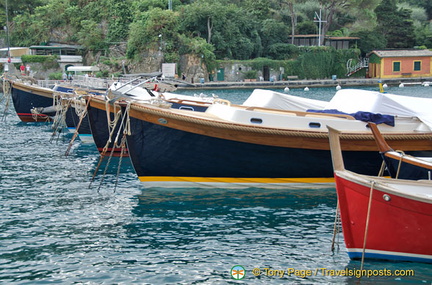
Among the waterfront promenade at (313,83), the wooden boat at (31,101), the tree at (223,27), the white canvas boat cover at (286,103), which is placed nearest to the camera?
the white canvas boat cover at (286,103)

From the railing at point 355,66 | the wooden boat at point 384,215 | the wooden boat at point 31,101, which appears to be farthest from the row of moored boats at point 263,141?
the railing at point 355,66

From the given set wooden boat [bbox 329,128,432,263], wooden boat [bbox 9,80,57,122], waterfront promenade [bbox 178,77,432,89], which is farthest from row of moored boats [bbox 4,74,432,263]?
waterfront promenade [bbox 178,77,432,89]

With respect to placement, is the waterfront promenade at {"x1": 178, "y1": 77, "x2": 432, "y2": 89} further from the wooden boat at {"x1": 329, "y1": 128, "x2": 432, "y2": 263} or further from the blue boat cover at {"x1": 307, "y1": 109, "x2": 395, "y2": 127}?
the wooden boat at {"x1": 329, "y1": 128, "x2": 432, "y2": 263}

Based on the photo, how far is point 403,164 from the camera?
446 inches

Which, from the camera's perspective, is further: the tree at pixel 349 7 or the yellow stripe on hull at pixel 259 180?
the tree at pixel 349 7

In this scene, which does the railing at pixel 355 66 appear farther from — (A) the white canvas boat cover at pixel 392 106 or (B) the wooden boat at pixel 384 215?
(B) the wooden boat at pixel 384 215

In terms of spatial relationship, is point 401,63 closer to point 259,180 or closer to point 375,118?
point 375,118

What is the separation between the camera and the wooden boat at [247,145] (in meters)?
15.2

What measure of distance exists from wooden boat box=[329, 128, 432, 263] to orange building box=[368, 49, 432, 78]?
67.1 m

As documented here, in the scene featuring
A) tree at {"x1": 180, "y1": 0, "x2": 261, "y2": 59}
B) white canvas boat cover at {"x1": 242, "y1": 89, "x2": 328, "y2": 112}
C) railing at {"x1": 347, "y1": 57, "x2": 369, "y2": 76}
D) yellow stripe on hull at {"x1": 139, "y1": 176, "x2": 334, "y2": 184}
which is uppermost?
tree at {"x1": 180, "y1": 0, "x2": 261, "y2": 59}

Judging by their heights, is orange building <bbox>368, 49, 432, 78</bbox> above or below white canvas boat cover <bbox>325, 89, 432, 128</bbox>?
above

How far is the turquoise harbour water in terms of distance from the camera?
34.2 feet

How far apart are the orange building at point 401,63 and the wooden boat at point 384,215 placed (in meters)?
67.1

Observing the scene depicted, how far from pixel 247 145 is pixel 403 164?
4.96 m
